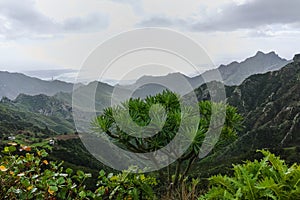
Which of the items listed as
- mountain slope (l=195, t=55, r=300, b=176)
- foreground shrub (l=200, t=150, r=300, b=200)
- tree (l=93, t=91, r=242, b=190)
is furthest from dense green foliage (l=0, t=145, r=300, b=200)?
mountain slope (l=195, t=55, r=300, b=176)

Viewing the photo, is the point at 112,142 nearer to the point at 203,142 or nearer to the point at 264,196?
the point at 203,142

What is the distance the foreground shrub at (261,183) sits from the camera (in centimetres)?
137

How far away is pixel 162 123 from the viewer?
2586 millimetres

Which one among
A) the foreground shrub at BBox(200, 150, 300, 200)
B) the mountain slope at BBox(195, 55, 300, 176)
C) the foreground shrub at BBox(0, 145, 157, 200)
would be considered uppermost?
the foreground shrub at BBox(200, 150, 300, 200)

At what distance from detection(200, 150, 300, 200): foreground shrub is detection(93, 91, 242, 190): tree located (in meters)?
Result: 0.93

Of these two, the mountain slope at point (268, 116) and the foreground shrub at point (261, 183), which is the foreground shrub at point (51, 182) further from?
the mountain slope at point (268, 116)

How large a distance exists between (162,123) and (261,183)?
1.27 meters

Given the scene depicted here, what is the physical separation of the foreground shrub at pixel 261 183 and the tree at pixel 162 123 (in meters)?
0.93

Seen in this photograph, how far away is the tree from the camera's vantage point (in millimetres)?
2594

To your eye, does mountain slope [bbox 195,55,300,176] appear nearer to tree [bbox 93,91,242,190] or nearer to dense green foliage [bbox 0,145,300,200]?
tree [bbox 93,91,242,190]

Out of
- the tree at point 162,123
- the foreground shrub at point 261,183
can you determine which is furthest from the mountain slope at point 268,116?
the foreground shrub at point 261,183

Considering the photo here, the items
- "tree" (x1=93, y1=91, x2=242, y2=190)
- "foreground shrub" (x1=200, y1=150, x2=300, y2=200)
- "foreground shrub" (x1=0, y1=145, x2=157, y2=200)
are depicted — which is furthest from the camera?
"tree" (x1=93, y1=91, x2=242, y2=190)

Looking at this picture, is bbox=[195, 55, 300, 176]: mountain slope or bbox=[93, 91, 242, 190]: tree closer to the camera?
bbox=[93, 91, 242, 190]: tree

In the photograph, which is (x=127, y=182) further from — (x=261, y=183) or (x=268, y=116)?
(x=268, y=116)
